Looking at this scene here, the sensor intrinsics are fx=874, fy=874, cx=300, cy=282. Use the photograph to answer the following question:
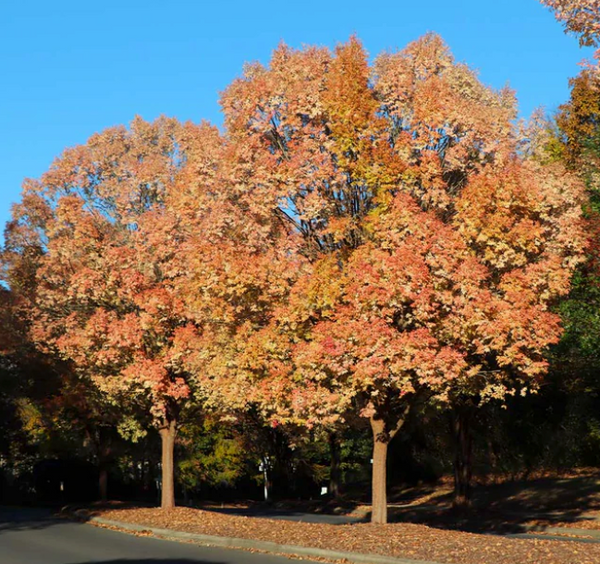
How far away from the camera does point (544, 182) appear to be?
61.3 feet

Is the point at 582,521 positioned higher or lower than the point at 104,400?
lower

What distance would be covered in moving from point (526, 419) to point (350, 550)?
24137mm

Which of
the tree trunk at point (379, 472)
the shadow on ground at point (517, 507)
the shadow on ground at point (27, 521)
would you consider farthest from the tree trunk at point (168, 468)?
the tree trunk at point (379, 472)

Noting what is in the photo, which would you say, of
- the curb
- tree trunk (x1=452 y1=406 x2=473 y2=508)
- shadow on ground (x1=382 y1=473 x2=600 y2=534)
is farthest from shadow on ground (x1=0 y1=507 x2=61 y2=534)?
tree trunk (x1=452 y1=406 x2=473 y2=508)

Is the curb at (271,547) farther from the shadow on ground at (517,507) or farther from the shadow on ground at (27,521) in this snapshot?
the shadow on ground at (517,507)

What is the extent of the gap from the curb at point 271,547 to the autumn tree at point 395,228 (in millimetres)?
2699

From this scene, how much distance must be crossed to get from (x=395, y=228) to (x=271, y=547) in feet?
23.2

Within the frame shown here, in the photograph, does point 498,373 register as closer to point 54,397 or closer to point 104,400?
point 104,400

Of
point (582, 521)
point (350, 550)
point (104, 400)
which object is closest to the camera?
point (350, 550)

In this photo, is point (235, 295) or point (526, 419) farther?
point (526, 419)

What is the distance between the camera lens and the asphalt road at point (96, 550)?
16.6 metres

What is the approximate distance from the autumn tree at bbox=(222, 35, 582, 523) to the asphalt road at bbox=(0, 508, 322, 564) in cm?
342

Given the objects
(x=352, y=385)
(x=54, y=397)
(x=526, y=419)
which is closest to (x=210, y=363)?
(x=352, y=385)

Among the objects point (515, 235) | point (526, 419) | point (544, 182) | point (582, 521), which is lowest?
point (582, 521)
